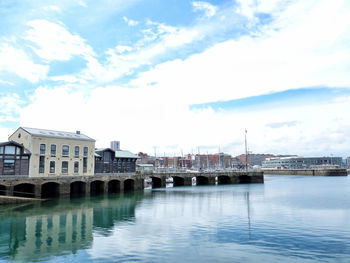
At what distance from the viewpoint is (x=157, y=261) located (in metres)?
19.0

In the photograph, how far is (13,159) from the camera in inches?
2147

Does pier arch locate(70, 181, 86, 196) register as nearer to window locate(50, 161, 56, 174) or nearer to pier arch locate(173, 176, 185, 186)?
window locate(50, 161, 56, 174)

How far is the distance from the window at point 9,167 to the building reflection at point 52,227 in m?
13.3

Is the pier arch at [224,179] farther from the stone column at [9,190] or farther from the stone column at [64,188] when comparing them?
the stone column at [9,190]

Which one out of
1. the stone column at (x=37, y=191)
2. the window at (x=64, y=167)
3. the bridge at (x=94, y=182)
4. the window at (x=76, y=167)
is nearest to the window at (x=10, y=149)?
the bridge at (x=94, y=182)

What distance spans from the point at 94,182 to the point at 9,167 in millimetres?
24654

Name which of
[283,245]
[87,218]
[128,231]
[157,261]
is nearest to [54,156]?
[87,218]

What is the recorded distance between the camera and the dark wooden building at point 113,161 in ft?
242

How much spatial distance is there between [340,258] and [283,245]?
4239 millimetres

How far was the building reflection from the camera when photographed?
22.2m

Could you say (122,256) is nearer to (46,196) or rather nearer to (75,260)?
(75,260)

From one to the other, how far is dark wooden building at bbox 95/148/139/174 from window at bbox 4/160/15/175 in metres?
21.3

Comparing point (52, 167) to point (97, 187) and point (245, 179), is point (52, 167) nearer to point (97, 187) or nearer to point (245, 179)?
point (97, 187)

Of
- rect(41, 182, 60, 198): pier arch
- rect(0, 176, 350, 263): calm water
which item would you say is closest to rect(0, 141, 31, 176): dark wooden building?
rect(41, 182, 60, 198): pier arch
